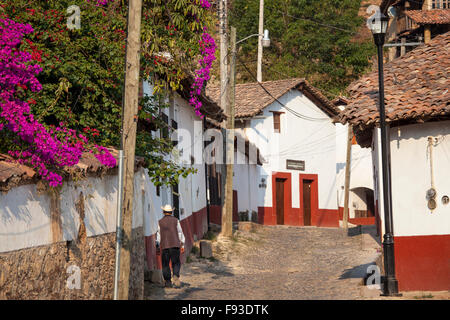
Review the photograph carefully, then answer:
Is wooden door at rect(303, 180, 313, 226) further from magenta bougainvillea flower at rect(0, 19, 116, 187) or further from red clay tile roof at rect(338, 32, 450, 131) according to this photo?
magenta bougainvillea flower at rect(0, 19, 116, 187)

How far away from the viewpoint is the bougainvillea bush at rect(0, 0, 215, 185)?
937cm

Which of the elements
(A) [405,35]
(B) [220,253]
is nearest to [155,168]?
(B) [220,253]

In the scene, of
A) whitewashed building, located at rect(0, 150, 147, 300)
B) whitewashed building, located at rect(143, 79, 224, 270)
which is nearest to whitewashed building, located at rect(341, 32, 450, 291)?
whitewashed building, located at rect(143, 79, 224, 270)

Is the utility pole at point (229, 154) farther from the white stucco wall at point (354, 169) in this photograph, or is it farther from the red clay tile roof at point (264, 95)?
the white stucco wall at point (354, 169)

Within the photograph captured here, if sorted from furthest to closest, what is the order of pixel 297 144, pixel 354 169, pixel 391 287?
1. pixel 354 169
2. pixel 297 144
3. pixel 391 287

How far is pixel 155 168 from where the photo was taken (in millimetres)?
12930

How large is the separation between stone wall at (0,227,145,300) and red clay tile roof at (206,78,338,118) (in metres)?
20.1

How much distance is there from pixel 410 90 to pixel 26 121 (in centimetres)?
786

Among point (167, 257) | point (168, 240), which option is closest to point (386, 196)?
point (168, 240)

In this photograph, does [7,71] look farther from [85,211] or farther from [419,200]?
[419,200]

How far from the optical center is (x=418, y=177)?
13.3 meters

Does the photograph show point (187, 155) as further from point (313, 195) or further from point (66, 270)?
point (313, 195)

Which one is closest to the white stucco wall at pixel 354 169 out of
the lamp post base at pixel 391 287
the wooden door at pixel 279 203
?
the wooden door at pixel 279 203
